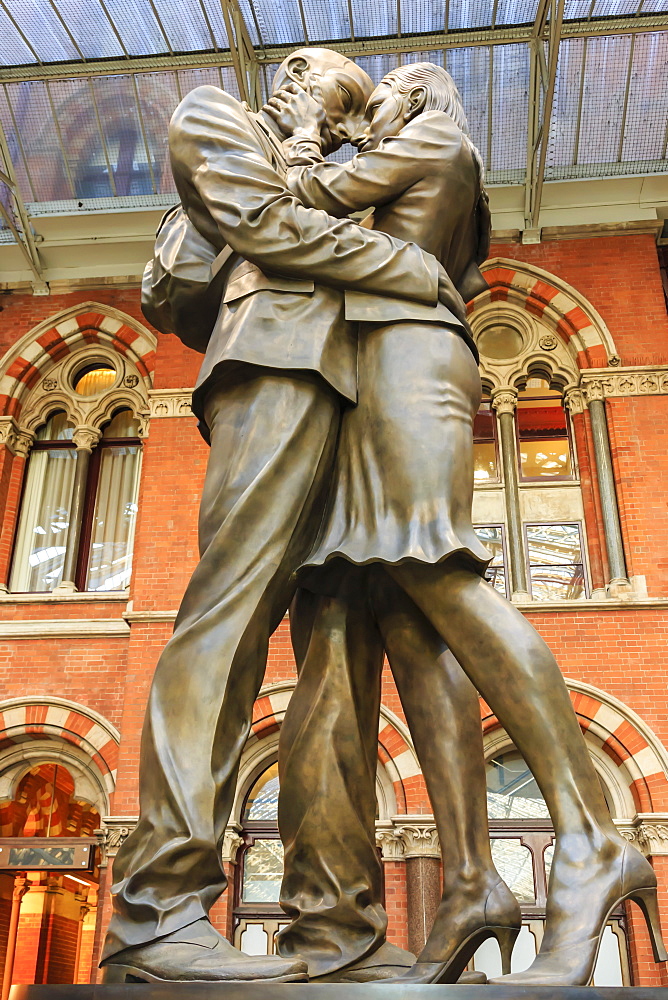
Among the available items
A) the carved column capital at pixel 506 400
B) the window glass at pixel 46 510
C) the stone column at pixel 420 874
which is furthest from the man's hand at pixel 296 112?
the window glass at pixel 46 510

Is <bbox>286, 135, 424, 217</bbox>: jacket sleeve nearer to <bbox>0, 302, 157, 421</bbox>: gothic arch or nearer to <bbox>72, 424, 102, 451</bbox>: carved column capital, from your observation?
<bbox>0, 302, 157, 421</bbox>: gothic arch

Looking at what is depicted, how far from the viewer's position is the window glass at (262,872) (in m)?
9.41

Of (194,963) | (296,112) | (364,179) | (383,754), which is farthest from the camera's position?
(383,754)

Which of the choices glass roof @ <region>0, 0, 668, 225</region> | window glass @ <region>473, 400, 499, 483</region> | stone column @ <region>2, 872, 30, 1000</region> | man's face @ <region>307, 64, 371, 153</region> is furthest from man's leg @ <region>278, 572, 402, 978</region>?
stone column @ <region>2, 872, 30, 1000</region>

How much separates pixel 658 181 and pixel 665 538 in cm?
429

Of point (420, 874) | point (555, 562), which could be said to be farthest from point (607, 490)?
point (420, 874)

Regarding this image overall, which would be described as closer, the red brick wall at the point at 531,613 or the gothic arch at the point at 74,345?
the red brick wall at the point at 531,613

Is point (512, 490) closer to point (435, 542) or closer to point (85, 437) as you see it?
point (85, 437)

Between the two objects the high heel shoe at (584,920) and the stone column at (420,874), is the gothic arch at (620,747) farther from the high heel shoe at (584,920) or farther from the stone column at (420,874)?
the high heel shoe at (584,920)

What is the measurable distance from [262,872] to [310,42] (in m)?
8.53

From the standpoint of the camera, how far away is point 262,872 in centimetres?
951

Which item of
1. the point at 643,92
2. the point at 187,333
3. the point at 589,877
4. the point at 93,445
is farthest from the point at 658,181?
the point at 589,877

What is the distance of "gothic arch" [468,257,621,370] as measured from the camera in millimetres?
11036

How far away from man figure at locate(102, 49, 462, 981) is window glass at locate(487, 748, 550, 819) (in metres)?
7.89
